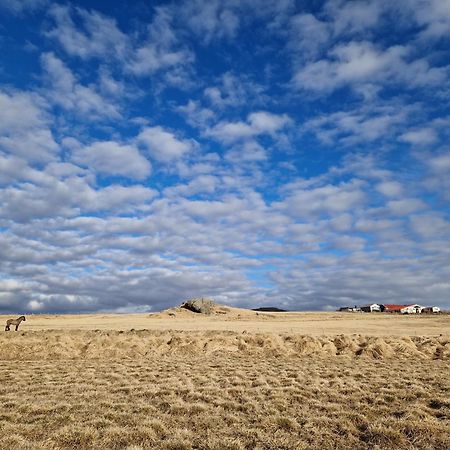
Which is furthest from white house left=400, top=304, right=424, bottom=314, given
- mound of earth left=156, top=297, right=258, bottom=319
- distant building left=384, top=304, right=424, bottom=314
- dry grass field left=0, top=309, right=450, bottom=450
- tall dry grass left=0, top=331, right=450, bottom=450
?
tall dry grass left=0, top=331, right=450, bottom=450

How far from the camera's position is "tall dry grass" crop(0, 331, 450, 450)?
1042 centimetres

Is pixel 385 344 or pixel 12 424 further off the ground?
pixel 385 344

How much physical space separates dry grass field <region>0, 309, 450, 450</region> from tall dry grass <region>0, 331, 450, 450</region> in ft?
0.14

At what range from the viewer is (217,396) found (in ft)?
49.3

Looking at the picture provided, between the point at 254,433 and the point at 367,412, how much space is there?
162 inches

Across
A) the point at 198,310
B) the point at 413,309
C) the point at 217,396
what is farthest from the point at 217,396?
the point at 413,309

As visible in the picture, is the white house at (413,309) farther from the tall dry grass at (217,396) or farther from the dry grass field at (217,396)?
the tall dry grass at (217,396)

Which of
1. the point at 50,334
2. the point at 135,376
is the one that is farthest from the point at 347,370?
the point at 50,334

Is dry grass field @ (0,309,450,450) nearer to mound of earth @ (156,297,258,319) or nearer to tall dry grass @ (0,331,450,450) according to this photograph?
tall dry grass @ (0,331,450,450)

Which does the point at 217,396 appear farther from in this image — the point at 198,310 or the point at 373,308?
the point at 373,308

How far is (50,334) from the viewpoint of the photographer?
30969 millimetres

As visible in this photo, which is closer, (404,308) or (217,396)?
(217,396)

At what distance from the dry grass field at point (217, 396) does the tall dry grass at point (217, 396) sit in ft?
0.14

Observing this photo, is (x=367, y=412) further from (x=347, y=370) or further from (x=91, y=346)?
(x=91, y=346)
